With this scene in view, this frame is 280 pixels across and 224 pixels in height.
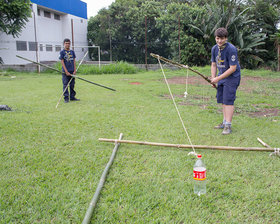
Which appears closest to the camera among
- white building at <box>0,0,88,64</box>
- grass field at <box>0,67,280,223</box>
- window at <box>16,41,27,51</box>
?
grass field at <box>0,67,280,223</box>

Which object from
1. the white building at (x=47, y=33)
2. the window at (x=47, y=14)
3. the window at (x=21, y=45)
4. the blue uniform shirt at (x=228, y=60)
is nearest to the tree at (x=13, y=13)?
the white building at (x=47, y=33)

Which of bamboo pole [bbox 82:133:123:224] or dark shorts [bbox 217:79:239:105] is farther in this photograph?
dark shorts [bbox 217:79:239:105]

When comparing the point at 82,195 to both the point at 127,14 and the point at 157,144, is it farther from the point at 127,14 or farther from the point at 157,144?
the point at 127,14

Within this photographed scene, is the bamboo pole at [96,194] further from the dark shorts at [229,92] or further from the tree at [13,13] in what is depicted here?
the tree at [13,13]

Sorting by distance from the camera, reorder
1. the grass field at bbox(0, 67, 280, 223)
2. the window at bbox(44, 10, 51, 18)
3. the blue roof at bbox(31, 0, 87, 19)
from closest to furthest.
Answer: the grass field at bbox(0, 67, 280, 223) → the blue roof at bbox(31, 0, 87, 19) → the window at bbox(44, 10, 51, 18)

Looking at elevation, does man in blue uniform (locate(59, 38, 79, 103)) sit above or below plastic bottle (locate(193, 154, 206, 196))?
above

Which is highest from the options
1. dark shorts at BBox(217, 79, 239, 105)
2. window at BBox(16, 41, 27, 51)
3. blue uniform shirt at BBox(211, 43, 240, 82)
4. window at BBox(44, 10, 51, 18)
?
window at BBox(44, 10, 51, 18)

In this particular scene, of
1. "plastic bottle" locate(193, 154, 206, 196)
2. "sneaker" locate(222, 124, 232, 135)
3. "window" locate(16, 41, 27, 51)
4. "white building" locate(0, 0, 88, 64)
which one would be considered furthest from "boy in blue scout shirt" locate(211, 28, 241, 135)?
"window" locate(16, 41, 27, 51)

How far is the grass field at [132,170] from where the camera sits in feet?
7.35

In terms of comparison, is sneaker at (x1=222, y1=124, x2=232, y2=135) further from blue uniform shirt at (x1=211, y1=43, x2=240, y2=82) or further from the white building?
the white building

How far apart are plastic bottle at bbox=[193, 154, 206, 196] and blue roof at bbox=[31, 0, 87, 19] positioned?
24578 millimetres

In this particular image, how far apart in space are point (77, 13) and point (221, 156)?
93.3 feet

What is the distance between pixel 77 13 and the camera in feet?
92.6

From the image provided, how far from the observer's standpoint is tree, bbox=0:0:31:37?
1644 cm
